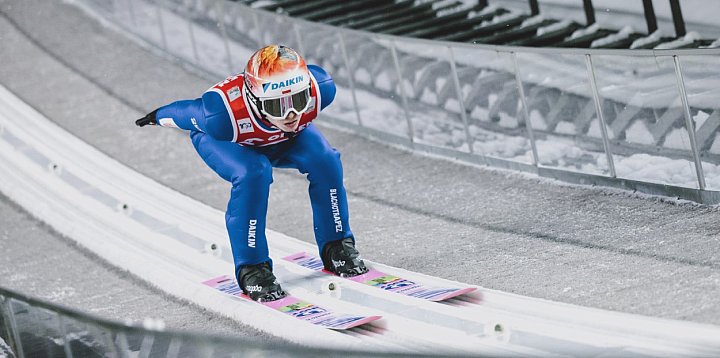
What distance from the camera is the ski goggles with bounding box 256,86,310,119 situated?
23.3 feet

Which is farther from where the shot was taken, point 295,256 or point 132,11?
point 132,11

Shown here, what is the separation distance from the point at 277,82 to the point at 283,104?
14cm

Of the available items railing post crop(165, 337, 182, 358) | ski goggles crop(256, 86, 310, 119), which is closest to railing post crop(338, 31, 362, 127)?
ski goggles crop(256, 86, 310, 119)

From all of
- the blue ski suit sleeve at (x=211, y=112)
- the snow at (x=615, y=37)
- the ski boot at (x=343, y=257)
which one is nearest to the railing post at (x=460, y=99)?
the ski boot at (x=343, y=257)

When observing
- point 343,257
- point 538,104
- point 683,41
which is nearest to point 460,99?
point 538,104

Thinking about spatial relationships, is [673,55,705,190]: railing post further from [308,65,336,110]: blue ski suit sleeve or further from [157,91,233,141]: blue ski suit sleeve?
[157,91,233,141]: blue ski suit sleeve

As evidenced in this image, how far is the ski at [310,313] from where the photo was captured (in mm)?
7051

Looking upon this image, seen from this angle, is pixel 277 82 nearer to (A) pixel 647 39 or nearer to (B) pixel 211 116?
(B) pixel 211 116

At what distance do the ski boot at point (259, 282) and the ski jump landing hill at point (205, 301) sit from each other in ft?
0.38

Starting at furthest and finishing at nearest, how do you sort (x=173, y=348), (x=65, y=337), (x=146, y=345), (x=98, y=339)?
(x=65, y=337) → (x=98, y=339) → (x=146, y=345) → (x=173, y=348)

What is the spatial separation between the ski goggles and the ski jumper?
12cm

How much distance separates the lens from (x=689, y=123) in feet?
27.5

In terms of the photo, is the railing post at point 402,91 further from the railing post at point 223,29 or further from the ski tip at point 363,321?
the ski tip at point 363,321

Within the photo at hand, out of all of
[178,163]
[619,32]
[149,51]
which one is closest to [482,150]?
[178,163]
